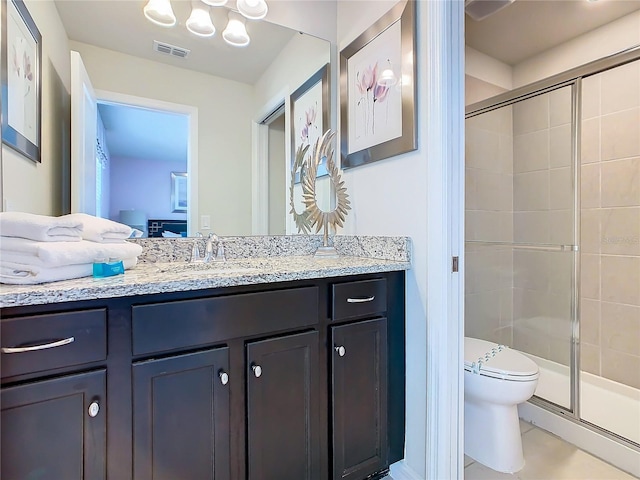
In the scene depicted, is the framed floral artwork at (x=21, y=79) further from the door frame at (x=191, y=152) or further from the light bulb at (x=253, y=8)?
the light bulb at (x=253, y=8)

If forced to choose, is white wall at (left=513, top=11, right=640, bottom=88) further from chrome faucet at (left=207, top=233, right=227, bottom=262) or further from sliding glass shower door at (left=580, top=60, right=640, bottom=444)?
chrome faucet at (left=207, top=233, right=227, bottom=262)

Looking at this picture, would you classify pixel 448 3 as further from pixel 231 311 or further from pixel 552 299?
pixel 552 299

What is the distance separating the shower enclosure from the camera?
1.98 meters

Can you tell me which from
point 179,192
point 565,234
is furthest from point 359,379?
point 565,234

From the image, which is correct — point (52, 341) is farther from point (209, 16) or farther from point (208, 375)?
point (209, 16)

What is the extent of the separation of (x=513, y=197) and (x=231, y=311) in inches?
93.1

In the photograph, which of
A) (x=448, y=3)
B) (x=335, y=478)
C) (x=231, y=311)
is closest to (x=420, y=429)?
(x=335, y=478)

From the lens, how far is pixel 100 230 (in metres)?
1.04

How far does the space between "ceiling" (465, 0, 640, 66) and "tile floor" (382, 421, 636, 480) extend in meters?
2.35

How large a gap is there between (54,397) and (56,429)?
8 cm

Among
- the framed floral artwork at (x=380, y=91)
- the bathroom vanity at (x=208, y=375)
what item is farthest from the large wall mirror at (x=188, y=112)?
the bathroom vanity at (x=208, y=375)

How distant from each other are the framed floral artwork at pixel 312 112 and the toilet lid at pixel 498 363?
48.0 inches

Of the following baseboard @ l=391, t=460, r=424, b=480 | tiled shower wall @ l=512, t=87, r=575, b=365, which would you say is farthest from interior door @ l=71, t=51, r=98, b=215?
tiled shower wall @ l=512, t=87, r=575, b=365

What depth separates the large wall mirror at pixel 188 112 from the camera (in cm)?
131
